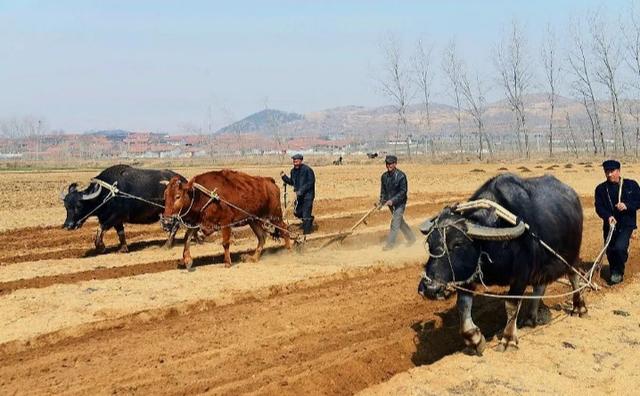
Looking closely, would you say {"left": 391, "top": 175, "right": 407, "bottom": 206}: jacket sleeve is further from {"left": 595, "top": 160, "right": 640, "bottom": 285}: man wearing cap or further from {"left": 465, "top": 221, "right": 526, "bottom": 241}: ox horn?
{"left": 465, "top": 221, "right": 526, "bottom": 241}: ox horn

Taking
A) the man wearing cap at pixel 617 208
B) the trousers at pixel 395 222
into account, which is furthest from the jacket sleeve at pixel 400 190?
the man wearing cap at pixel 617 208

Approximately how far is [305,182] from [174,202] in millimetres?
4726

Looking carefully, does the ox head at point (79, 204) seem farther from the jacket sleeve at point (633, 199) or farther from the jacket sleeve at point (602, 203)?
the jacket sleeve at point (633, 199)

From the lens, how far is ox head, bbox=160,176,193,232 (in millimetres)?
13562

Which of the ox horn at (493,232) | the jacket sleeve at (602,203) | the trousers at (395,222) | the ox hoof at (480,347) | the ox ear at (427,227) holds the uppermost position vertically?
the ox ear at (427,227)

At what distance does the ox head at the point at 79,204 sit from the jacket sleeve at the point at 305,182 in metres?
5.01

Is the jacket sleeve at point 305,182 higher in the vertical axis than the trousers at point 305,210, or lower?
higher

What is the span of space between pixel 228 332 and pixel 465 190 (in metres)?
24.0

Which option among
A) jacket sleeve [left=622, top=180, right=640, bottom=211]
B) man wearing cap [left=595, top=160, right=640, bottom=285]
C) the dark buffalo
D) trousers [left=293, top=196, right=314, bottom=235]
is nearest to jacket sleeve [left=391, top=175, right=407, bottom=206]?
trousers [left=293, top=196, right=314, bottom=235]

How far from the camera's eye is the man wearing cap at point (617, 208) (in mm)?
11453

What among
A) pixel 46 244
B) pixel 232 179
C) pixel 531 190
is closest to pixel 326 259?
pixel 232 179

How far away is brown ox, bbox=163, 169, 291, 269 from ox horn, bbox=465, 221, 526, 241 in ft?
24.3

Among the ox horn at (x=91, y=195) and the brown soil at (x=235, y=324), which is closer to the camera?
the brown soil at (x=235, y=324)

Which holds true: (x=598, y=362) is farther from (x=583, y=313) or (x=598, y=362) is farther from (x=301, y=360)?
(x=301, y=360)
